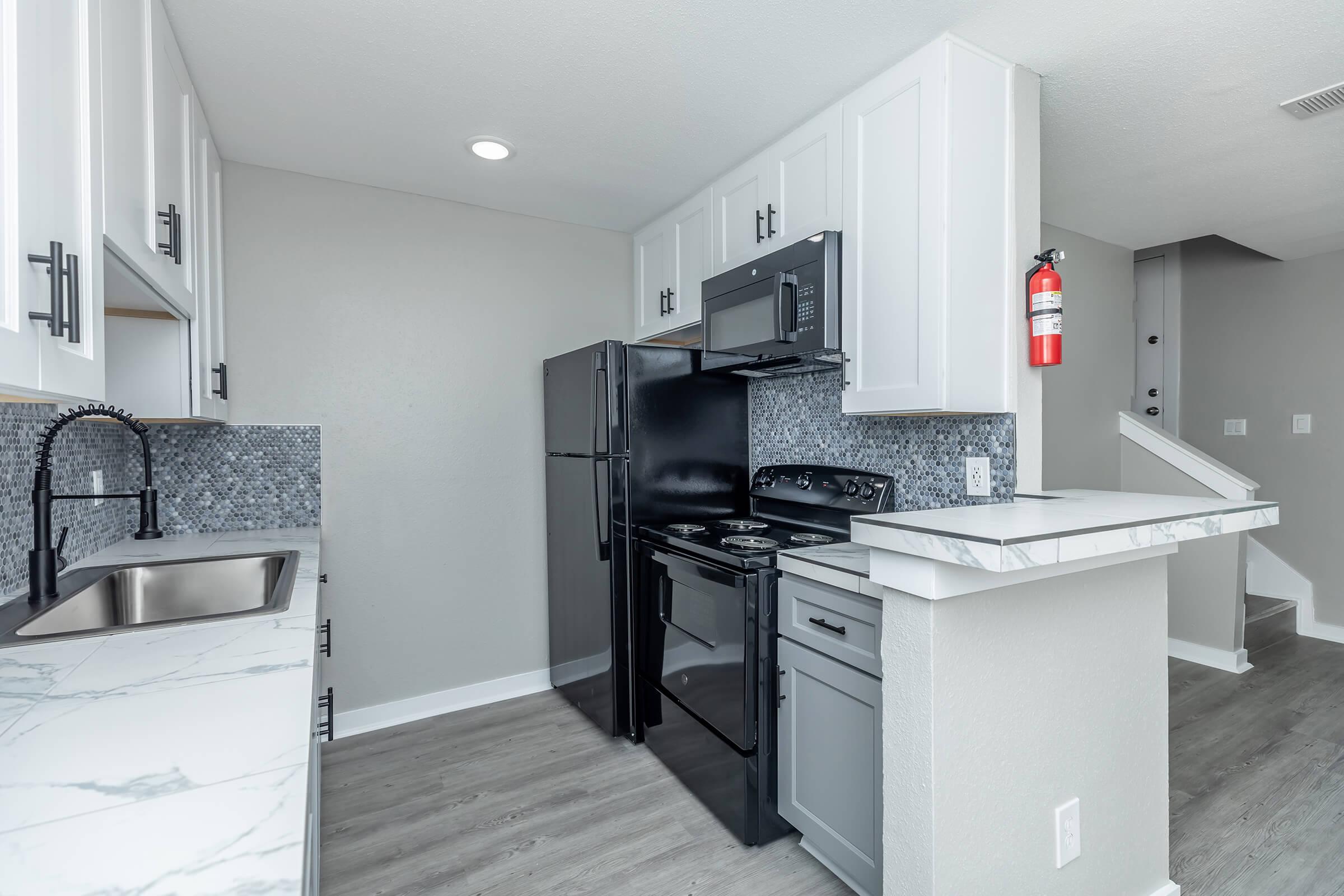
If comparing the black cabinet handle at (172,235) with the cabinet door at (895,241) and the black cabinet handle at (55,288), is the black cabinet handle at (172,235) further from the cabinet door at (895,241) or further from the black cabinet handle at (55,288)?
the cabinet door at (895,241)

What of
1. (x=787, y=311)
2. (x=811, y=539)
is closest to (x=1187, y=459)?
Answer: (x=811, y=539)

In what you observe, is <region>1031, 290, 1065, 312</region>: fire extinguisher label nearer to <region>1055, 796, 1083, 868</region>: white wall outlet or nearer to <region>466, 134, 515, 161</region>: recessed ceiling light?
<region>1055, 796, 1083, 868</region>: white wall outlet

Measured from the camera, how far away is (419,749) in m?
2.64

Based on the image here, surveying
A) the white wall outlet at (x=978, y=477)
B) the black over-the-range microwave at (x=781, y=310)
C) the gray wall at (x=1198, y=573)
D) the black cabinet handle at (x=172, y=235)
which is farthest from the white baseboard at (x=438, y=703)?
the gray wall at (x=1198, y=573)

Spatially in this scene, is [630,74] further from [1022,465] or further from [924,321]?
[1022,465]

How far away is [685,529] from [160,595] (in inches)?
66.0

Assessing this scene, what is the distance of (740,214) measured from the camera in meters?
2.59

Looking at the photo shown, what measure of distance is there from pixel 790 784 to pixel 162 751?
5.34ft

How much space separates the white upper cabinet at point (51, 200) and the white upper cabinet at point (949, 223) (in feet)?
6.08

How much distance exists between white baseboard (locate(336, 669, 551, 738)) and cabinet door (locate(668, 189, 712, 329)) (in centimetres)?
190

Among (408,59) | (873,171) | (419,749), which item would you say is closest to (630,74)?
(408,59)

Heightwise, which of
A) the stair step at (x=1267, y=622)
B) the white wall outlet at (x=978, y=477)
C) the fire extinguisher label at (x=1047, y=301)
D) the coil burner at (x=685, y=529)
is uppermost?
the fire extinguisher label at (x=1047, y=301)

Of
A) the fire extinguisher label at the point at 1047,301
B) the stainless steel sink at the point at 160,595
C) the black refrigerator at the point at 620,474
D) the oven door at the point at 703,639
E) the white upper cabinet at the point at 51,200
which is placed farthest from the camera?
the black refrigerator at the point at 620,474

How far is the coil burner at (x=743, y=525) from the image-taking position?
2514 mm
